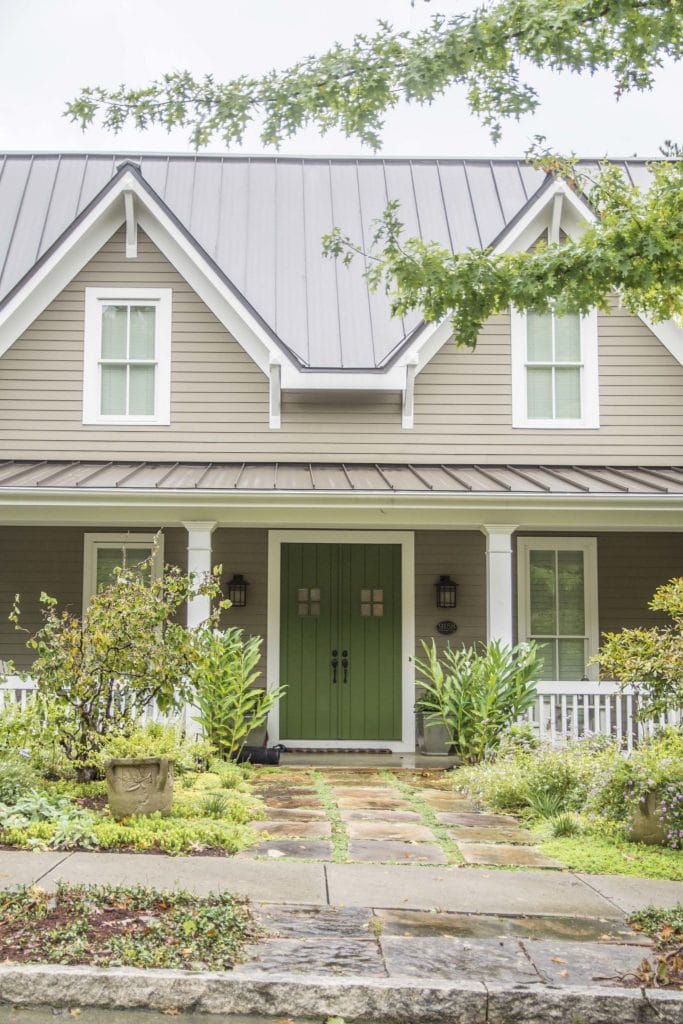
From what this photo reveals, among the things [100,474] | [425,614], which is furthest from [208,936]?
[425,614]

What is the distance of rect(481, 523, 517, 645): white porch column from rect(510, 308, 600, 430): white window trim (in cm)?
232

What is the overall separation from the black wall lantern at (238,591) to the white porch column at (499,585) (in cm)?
318

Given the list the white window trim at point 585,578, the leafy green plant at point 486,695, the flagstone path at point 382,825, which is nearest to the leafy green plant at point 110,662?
the flagstone path at point 382,825

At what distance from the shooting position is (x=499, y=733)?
9977 mm

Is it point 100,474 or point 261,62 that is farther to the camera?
point 100,474

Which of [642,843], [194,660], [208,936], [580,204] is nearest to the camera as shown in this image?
[208,936]

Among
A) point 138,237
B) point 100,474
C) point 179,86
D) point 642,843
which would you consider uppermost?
point 138,237

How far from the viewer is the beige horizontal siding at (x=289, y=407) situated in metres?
12.1

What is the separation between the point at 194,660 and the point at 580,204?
7542mm

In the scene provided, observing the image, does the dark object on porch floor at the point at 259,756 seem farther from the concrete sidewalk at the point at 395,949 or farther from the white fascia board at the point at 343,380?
the concrete sidewalk at the point at 395,949

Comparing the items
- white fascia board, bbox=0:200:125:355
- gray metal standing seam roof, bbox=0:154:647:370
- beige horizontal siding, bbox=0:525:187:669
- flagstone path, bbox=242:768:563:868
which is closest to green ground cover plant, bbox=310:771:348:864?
flagstone path, bbox=242:768:563:868

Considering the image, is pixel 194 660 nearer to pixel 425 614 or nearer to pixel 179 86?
pixel 179 86

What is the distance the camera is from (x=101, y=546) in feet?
40.9

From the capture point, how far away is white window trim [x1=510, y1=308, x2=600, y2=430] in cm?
1234
